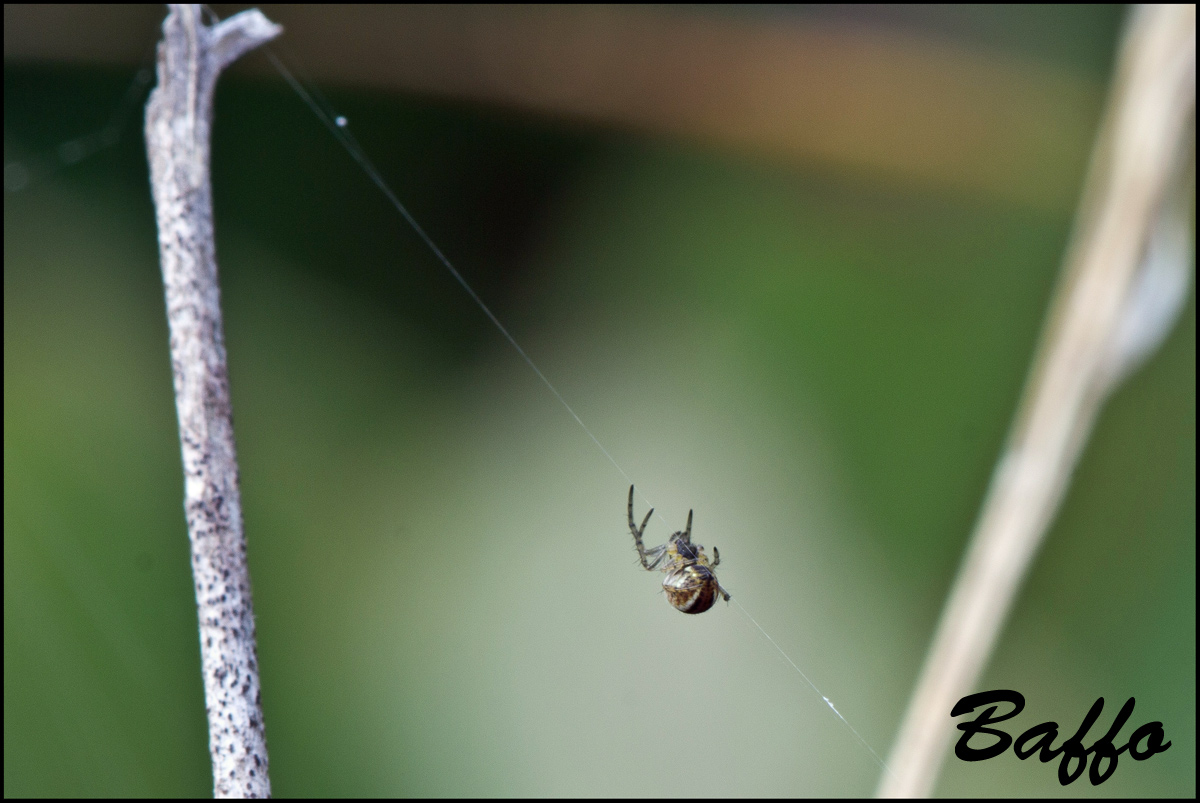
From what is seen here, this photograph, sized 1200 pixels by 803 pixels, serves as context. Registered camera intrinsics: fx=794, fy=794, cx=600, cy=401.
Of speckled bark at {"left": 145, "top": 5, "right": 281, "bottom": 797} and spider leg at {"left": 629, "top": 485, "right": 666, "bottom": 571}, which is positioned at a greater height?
speckled bark at {"left": 145, "top": 5, "right": 281, "bottom": 797}

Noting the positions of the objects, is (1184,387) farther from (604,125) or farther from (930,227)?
(604,125)

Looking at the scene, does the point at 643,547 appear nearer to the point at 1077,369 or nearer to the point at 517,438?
the point at 517,438

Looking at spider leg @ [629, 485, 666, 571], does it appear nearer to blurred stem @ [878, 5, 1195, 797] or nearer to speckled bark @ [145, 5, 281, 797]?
blurred stem @ [878, 5, 1195, 797]

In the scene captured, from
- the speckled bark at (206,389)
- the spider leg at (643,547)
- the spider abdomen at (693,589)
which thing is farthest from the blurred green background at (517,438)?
the speckled bark at (206,389)

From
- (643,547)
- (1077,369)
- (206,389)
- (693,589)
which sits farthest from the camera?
(643,547)

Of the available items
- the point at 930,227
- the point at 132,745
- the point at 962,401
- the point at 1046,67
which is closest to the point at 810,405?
the point at 962,401

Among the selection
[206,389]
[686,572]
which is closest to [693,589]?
[686,572]

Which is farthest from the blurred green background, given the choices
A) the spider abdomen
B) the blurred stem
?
the blurred stem
